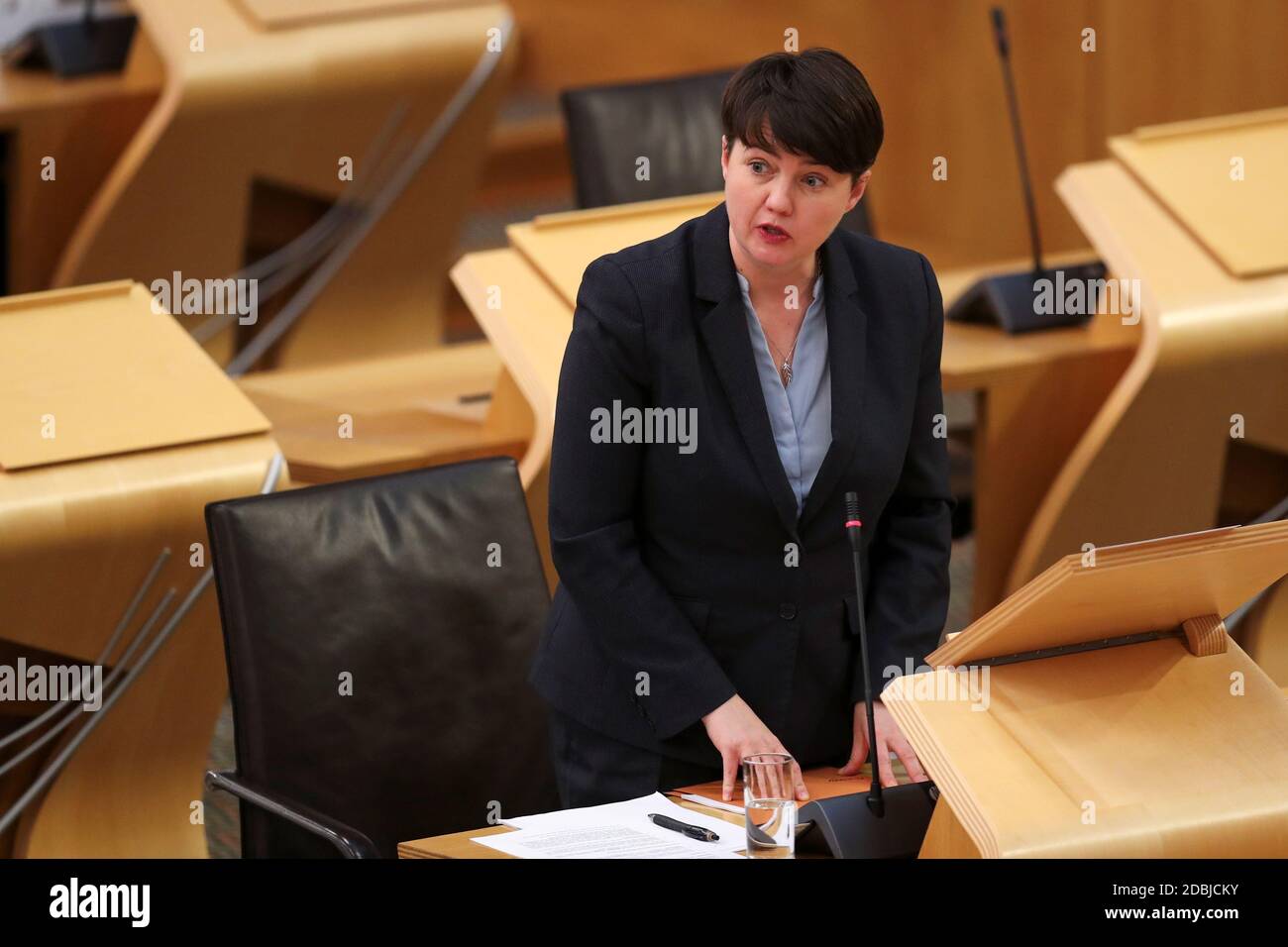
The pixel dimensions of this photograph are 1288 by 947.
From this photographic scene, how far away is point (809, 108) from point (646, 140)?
2.61 metres

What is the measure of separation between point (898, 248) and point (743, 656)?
1.73ft

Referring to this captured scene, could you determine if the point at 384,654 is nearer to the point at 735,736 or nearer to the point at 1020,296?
the point at 735,736

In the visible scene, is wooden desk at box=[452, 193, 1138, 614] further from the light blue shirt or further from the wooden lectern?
the wooden lectern

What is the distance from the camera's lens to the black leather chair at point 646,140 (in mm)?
4598

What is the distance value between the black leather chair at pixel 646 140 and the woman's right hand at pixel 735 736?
2.45 meters

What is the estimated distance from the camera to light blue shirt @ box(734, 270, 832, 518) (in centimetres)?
229

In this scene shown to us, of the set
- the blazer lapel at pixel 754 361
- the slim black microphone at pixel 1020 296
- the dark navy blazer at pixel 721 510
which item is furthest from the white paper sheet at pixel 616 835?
the slim black microphone at pixel 1020 296

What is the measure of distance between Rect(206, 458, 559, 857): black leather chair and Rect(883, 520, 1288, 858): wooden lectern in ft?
2.94

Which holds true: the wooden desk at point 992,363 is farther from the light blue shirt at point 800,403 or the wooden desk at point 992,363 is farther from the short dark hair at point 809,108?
the short dark hair at point 809,108

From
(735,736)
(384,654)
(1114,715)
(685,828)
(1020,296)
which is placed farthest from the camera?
(1020,296)

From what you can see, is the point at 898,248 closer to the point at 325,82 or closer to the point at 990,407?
the point at 990,407

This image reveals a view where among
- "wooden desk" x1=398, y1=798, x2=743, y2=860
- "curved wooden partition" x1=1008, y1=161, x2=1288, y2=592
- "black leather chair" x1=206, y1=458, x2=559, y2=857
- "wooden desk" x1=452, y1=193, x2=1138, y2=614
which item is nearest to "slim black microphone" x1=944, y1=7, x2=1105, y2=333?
"wooden desk" x1=452, y1=193, x2=1138, y2=614

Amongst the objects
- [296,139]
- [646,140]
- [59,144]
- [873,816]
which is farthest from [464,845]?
[59,144]

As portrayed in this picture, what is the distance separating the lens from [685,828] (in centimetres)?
211
